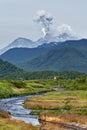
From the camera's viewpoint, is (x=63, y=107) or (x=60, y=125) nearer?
(x=60, y=125)

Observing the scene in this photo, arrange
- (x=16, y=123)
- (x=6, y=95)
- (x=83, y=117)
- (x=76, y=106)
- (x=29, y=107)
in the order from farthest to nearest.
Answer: (x=6, y=95), (x=29, y=107), (x=76, y=106), (x=83, y=117), (x=16, y=123)

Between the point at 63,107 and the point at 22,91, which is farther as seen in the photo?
the point at 22,91

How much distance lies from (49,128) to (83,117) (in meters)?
8.42

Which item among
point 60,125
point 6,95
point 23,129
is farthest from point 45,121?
point 6,95

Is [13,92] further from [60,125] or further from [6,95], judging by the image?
[60,125]

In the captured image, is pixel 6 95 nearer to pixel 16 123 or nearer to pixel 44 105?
pixel 44 105

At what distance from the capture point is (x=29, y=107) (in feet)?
399

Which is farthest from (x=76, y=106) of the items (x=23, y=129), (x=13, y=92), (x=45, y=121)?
(x=13, y=92)

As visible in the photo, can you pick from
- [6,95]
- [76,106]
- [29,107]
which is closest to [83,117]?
[76,106]

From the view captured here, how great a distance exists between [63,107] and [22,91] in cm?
7665

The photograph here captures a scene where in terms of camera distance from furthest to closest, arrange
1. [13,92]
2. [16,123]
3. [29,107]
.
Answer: [13,92]
[29,107]
[16,123]

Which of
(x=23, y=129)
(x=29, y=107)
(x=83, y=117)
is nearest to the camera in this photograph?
(x=23, y=129)

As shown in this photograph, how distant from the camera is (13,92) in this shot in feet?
587

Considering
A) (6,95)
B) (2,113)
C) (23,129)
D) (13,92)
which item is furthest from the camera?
(13,92)
